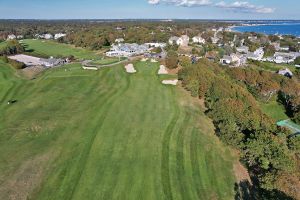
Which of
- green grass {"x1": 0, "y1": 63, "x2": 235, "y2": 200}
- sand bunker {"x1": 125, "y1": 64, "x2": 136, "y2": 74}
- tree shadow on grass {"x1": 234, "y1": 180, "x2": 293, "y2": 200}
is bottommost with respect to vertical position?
tree shadow on grass {"x1": 234, "y1": 180, "x2": 293, "y2": 200}

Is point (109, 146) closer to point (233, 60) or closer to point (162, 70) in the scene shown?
point (162, 70)

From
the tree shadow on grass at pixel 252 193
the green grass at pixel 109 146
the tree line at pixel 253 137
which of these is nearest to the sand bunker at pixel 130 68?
→ the green grass at pixel 109 146

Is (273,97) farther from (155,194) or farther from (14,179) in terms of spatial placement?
(14,179)

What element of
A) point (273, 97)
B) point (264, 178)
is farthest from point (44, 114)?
point (273, 97)

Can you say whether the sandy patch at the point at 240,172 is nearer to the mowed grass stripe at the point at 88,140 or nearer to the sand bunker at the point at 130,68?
the mowed grass stripe at the point at 88,140

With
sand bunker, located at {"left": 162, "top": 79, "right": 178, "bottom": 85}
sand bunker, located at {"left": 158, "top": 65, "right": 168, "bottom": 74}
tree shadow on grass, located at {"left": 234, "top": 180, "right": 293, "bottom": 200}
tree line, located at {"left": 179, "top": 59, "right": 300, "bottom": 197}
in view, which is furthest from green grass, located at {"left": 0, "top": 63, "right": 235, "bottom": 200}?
sand bunker, located at {"left": 158, "top": 65, "right": 168, "bottom": 74}

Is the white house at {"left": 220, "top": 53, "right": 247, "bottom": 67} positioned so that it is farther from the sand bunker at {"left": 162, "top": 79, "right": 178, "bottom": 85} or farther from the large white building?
the sand bunker at {"left": 162, "top": 79, "right": 178, "bottom": 85}

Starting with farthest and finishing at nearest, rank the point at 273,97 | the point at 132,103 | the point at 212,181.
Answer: the point at 273,97 < the point at 132,103 < the point at 212,181
